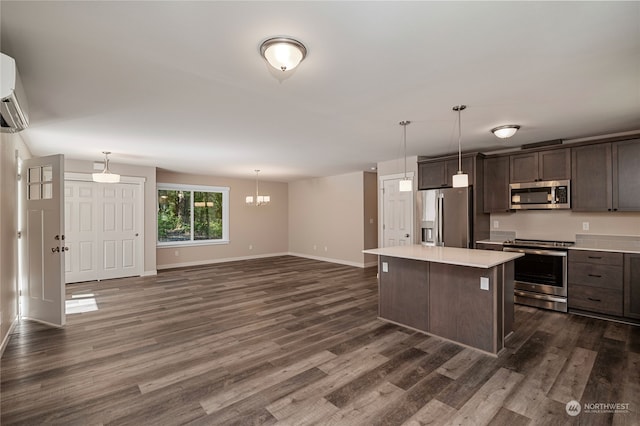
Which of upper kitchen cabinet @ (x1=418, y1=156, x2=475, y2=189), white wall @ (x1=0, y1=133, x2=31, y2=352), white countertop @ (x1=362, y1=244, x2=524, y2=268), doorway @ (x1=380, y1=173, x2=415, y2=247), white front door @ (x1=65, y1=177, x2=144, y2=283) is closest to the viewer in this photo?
white countertop @ (x1=362, y1=244, x2=524, y2=268)

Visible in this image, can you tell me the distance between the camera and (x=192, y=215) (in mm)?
8344

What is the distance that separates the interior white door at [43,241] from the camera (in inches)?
150

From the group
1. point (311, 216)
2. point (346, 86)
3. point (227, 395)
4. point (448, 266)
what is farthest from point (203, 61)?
point (311, 216)

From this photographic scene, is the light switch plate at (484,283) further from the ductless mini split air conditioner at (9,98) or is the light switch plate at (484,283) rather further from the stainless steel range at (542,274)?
the ductless mini split air conditioner at (9,98)

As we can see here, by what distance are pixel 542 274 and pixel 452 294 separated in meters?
2.02

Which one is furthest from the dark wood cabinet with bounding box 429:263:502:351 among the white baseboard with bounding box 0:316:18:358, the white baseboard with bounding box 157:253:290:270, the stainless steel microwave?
the white baseboard with bounding box 157:253:290:270

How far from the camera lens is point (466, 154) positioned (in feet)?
16.2

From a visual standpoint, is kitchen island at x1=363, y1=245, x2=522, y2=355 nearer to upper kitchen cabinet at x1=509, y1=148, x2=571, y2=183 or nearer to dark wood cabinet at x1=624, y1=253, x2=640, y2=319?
dark wood cabinet at x1=624, y1=253, x2=640, y2=319

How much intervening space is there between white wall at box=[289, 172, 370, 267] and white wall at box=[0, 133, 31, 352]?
20.6 feet

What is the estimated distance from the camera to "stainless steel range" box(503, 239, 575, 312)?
4148 millimetres

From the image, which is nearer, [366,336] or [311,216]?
[366,336]

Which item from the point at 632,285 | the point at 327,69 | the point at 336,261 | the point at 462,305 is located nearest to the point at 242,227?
the point at 336,261

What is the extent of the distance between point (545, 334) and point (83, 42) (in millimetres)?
5031

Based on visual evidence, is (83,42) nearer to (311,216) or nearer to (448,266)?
(448,266)
